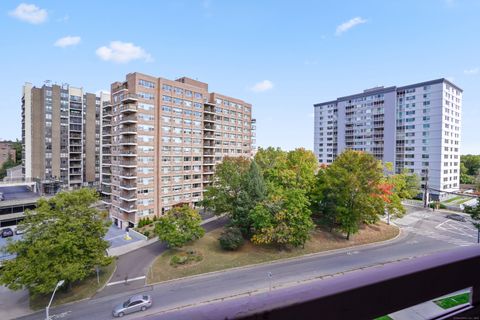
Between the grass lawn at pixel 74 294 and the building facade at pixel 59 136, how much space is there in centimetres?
2994

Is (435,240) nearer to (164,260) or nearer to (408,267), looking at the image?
(164,260)

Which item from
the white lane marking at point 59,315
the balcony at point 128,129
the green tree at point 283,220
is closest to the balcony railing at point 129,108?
the balcony at point 128,129

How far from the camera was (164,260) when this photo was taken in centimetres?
1809

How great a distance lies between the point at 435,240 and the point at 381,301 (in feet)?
83.9

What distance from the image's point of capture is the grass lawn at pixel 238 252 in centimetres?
1648

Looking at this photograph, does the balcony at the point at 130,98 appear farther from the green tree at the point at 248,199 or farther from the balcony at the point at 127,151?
the green tree at the point at 248,199

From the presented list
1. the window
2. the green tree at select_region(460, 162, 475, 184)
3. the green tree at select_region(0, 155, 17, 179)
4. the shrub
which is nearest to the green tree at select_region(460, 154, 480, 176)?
the green tree at select_region(460, 162, 475, 184)

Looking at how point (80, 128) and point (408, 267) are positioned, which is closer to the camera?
point (408, 267)

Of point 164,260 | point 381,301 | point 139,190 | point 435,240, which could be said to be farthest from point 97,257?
point 435,240

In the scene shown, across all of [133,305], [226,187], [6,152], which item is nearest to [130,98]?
[226,187]

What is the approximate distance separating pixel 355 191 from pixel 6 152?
227 feet

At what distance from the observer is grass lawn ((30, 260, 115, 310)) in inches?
522

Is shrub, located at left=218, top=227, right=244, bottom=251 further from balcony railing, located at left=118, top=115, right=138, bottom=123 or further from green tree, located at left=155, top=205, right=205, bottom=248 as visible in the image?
balcony railing, located at left=118, top=115, right=138, bottom=123

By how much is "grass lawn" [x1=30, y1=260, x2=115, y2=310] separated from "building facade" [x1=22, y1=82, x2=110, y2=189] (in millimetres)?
29941
